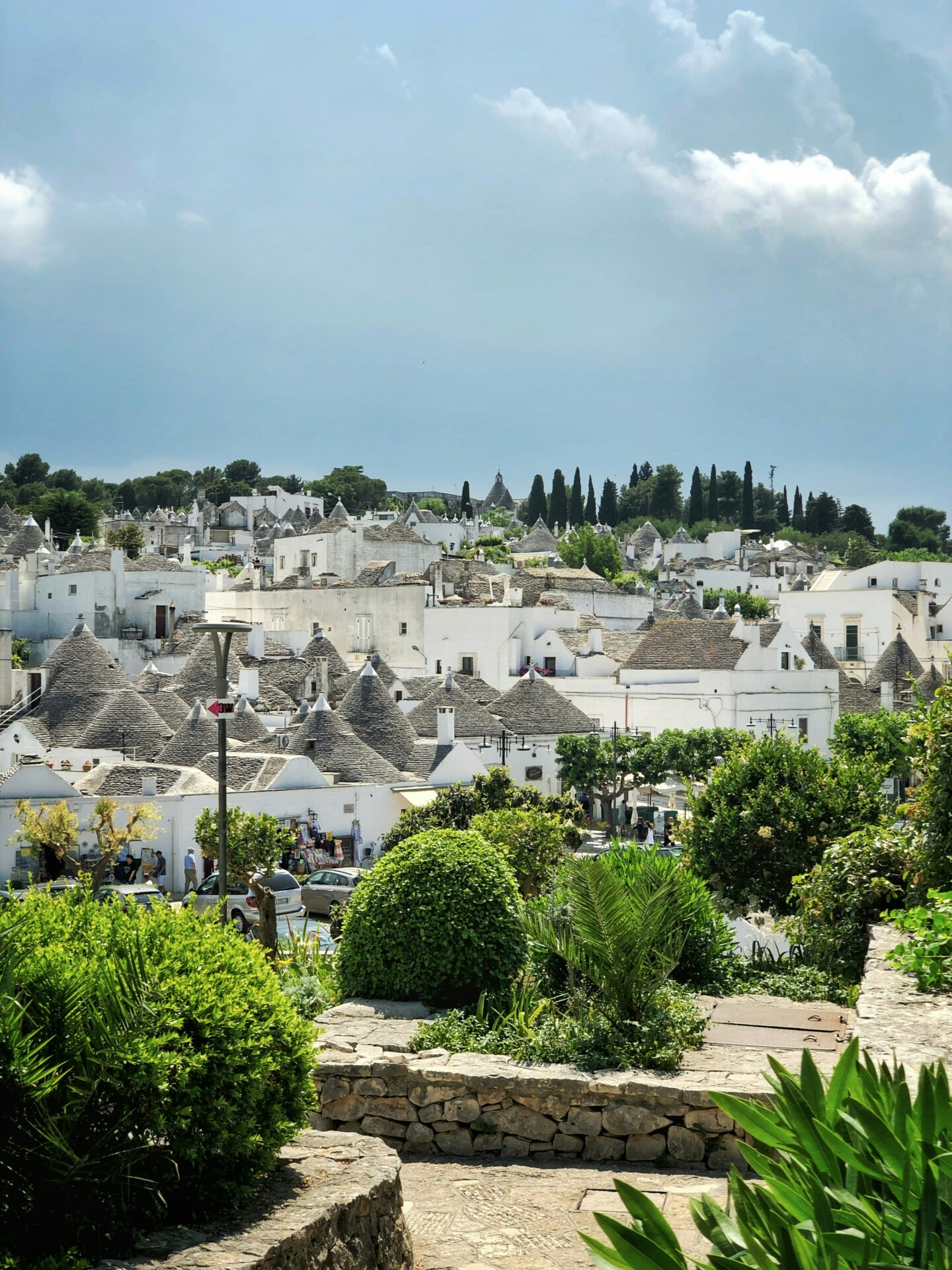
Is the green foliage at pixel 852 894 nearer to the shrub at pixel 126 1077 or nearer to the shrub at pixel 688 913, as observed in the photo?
the shrub at pixel 688 913

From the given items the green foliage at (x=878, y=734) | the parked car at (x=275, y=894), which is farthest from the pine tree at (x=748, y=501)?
the parked car at (x=275, y=894)

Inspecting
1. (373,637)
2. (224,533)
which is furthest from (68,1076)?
(224,533)

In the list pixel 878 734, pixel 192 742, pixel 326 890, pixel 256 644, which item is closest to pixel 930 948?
pixel 326 890

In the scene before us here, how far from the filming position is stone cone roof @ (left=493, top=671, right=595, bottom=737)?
153 feet

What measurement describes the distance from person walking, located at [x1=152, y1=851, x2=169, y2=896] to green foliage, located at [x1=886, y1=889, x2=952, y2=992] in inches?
974

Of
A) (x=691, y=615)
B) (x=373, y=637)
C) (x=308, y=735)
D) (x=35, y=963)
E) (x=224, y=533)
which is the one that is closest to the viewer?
(x=35, y=963)

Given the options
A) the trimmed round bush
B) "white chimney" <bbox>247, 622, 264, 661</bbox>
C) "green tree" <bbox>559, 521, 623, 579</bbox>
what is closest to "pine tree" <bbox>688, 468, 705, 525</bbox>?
"green tree" <bbox>559, 521, 623, 579</bbox>

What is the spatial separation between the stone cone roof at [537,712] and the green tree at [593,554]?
50921 millimetres

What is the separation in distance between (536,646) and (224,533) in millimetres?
64045

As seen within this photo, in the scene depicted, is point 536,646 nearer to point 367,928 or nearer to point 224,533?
point 367,928

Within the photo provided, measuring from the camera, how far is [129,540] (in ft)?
298

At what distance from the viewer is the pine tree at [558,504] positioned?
13038cm

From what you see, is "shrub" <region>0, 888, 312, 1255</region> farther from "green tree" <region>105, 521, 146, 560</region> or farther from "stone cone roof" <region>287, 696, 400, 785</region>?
"green tree" <region>105, 521, 146, 560</region>

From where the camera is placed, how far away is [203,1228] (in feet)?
16.5
